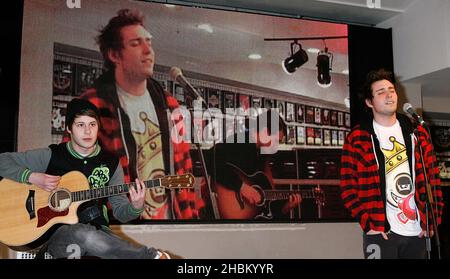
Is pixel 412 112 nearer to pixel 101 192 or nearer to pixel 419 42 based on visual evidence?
pixel 419 42

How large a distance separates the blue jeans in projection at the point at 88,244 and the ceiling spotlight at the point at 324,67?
6.09 ft

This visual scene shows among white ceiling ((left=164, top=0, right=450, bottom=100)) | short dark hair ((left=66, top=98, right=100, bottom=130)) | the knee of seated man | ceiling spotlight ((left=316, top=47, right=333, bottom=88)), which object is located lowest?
the knee of seated man

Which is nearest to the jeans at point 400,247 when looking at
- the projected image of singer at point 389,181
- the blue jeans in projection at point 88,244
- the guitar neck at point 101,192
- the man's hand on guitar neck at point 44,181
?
the projected image of singer at point 389,181

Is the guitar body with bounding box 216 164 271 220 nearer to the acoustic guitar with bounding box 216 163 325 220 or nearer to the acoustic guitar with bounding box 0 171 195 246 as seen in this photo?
the acoustic guitar with bounding box 216 163 325 220

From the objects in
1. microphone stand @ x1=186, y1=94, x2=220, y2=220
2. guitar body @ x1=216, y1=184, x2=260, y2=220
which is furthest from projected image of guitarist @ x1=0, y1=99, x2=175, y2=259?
guitar body @ x1=216, y1=184, x2=260, y2=220

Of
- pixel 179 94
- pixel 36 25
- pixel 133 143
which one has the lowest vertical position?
pixel 133 143

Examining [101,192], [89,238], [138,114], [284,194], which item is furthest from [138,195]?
[284,194]

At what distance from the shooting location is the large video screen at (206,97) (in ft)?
10.6

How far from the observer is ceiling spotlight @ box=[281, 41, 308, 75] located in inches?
145

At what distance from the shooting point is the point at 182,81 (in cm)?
344

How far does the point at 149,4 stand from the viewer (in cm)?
342

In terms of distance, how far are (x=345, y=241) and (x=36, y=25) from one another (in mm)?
2723
